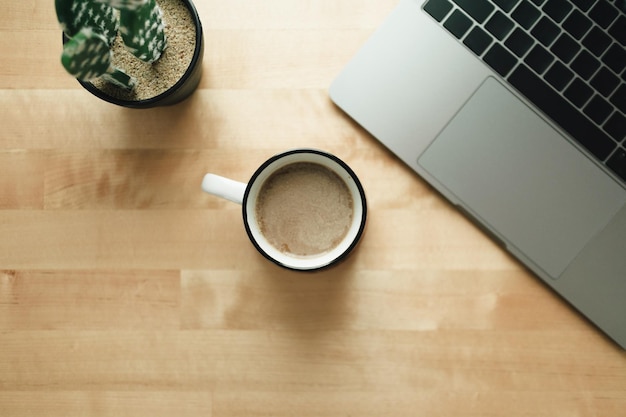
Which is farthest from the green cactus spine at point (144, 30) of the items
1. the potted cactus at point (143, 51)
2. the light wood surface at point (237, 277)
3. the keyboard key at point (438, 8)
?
the keyboard key at point (438, 8)

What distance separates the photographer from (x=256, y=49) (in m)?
0.76

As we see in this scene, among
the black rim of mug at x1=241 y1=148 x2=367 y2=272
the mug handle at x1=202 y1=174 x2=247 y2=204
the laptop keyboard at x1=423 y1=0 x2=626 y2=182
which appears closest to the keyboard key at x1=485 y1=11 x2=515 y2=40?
the laptop keyboard at x1=423 y1=0 x2=626 y2=182

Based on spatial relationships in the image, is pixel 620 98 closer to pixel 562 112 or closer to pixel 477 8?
pixel 562 112

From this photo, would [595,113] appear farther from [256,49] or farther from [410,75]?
[256,49]

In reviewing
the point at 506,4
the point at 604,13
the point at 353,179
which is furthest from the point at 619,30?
the point at 353,179

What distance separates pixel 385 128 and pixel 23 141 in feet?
1.59

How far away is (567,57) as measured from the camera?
2.24 feet

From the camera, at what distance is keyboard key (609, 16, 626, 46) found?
2.22 feet

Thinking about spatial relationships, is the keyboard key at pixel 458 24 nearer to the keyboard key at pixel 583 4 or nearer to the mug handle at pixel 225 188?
the keyboard key at pixel 583 4

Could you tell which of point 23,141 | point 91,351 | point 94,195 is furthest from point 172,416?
point 23,141

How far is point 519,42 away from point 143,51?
439mm

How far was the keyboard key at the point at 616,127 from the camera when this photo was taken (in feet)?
2.23

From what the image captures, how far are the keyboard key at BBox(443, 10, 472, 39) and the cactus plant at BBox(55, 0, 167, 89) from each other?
1.13 ft

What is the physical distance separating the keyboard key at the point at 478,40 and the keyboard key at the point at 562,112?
48 mm
